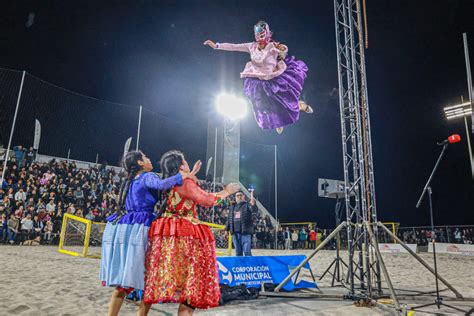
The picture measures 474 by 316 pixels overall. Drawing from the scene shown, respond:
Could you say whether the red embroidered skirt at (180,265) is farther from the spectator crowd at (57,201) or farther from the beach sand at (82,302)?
the spectator crowd at (57,201)

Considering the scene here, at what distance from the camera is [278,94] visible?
5.10 meters

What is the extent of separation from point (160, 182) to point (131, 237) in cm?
48

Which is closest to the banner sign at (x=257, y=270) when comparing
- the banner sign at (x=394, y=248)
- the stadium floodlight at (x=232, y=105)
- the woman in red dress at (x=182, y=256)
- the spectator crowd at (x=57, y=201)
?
the woman in red dress at (x=182, y=256)

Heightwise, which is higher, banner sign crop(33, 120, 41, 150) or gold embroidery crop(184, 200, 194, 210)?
banner sign crop(33, 120, 41, 150)

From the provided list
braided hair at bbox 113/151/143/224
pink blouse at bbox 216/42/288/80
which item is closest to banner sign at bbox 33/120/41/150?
pink blouse at bbox 216/42/288/80

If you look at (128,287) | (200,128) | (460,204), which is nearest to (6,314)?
(128,287)

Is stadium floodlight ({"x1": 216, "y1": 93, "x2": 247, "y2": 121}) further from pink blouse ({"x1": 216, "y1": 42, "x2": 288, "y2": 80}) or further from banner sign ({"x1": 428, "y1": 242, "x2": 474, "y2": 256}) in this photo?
banner sign ({"x1": 428, "y1": 242, "x2": 474, "y2": 256})

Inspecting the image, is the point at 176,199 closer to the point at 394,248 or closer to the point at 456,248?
the point at 394,248

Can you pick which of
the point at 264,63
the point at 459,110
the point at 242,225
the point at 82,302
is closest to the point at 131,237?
the point at 82,302

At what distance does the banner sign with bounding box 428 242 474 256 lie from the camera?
14.0 meters

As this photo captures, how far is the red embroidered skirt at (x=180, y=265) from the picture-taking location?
7.63 feet

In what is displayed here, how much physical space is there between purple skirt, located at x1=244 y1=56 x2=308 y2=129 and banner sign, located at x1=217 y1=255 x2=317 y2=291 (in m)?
2.19

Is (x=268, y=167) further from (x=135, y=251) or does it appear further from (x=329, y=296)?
(x=135, y=251)

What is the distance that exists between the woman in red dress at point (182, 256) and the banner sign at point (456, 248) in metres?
14.5
